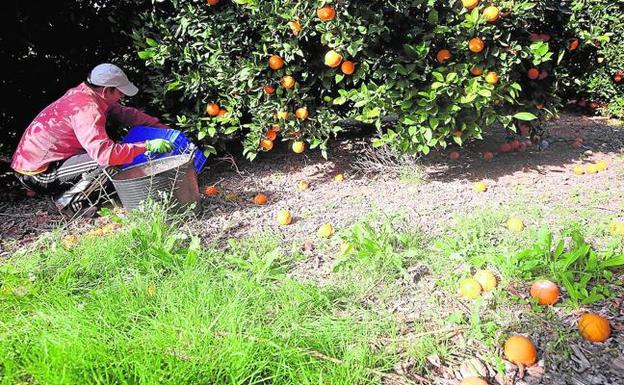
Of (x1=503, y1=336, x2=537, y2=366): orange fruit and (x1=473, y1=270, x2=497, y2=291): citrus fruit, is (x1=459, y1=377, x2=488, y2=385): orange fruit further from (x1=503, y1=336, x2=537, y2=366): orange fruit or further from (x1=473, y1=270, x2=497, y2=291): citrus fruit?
(x1=473, y1=270, x2=497, y2=291): citrus fruit

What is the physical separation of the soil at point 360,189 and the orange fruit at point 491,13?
1202mm

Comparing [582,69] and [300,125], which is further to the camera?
[582,69]

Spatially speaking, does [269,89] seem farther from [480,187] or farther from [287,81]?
[480,187]

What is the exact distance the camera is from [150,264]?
231 centimetres

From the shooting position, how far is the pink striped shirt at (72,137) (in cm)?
Answer: 303

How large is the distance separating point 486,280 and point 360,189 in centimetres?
163

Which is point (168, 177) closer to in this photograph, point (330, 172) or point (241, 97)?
point (241, 97)

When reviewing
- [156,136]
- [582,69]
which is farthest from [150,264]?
[582,69]

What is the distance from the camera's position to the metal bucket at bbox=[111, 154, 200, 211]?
2891mm

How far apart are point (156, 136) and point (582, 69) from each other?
3.75 meters

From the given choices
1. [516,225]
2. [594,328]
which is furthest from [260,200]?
[594,328]

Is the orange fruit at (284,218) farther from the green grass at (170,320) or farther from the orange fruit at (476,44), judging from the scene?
the orange fruit at (476,44)

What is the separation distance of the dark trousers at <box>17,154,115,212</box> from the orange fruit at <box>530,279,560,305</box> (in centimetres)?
284

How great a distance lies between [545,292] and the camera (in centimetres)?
196
